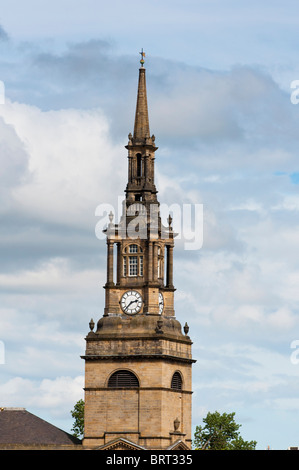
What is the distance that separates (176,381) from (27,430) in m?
14.7

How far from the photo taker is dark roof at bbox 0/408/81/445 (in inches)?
7082

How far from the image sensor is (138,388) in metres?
181

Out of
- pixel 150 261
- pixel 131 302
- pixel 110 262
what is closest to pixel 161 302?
pixel 131 302

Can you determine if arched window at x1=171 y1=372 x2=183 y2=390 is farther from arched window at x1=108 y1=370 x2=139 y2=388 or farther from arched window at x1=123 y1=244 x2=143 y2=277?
arched window at x1=123 y1=244 x2=143 y2=277

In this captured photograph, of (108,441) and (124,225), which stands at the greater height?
(124,225)

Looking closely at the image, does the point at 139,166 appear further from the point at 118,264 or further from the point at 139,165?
the point at 118,264

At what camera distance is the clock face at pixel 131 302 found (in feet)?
609

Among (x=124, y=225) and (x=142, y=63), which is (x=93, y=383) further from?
(x=142, y=63)

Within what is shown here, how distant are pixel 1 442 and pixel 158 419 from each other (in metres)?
14.4

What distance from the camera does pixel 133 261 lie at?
187 metres

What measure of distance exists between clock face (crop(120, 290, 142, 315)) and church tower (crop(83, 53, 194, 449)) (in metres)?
0.09

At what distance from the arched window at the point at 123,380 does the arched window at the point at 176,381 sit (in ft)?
12.9

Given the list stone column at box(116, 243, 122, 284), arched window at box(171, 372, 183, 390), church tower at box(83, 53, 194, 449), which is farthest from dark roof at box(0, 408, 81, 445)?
stone column at box(116, 243, 122, 284)
